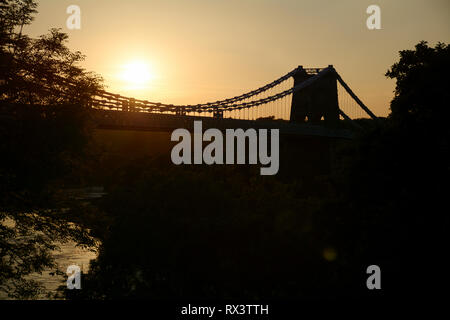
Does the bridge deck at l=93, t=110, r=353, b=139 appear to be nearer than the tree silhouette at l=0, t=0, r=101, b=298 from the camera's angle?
No

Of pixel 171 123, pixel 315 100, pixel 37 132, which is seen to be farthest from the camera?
pixel 315 100

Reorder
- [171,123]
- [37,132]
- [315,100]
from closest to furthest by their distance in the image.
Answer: [37,132] → [171,123] → [315,100]

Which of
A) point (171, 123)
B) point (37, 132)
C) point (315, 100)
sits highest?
point (315, 100)

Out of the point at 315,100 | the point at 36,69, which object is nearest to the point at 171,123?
the point at 36,69

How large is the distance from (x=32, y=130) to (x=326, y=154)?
4210 centimetres

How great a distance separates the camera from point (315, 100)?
56.4 meters

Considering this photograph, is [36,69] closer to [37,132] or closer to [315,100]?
[37,132]

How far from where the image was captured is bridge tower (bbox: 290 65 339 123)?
2206 inches

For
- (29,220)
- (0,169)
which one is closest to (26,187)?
(0,169)

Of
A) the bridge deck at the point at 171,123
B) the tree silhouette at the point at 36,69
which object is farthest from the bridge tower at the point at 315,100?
the tree silhouette at the point at 36,69

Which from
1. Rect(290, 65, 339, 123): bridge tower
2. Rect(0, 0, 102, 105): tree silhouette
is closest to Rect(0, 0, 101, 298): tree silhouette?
Rect(0, 0, 102, 105): tree silhouette

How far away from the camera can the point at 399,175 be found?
1499cm

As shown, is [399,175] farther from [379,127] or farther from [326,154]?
[326,154]

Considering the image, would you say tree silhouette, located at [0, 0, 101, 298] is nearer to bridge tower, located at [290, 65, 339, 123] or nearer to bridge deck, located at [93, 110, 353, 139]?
bridge deck, located at [93, 110, 353, 139]
